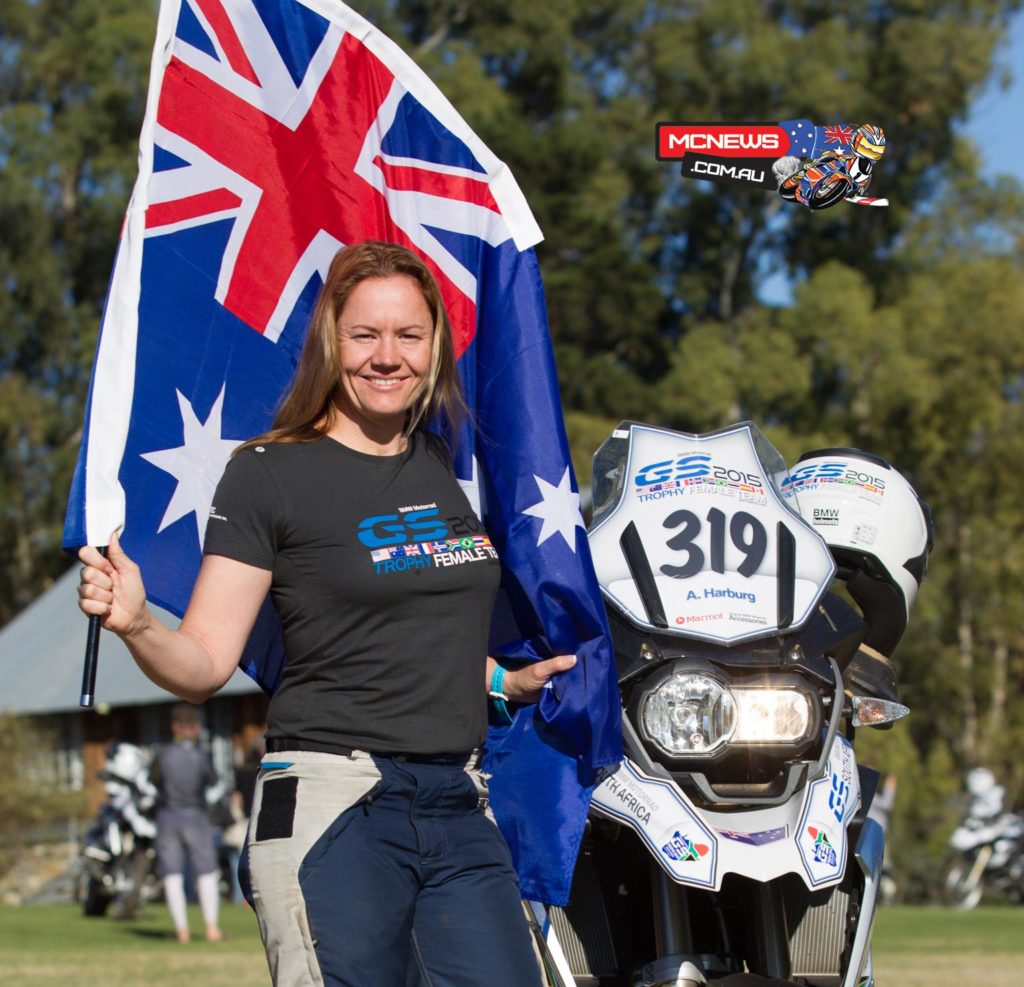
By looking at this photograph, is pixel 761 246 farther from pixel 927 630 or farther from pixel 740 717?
pixel 740 717

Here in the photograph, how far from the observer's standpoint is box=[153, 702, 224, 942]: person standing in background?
50.6 feet

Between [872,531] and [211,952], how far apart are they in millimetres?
9709

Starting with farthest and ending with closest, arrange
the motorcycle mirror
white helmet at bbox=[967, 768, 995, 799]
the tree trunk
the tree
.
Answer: the tree < the tree trunk < white helmet at bbox=[967, 768, 995, 799] < the motorcycle mirror

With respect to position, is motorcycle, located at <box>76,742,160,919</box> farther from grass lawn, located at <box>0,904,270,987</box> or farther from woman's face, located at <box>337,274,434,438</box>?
woman's face, located at <box>337,274,434,438</box>

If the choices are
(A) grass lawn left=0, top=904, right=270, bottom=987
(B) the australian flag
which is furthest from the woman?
(A) grass lawn left=0, top=904, right=270, bottom=987

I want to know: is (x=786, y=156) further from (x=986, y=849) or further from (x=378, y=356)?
(x=986, y=849)

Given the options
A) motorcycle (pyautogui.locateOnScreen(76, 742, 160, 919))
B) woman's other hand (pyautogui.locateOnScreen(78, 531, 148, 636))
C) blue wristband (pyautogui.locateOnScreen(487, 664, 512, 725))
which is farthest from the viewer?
motorcycle (pyautogui.locateOnScreen(76, 742, 160, 919))

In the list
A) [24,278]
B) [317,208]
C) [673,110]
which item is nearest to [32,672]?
[24,278]

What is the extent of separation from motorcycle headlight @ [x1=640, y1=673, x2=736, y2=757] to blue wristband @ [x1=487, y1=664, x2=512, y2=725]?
45cm

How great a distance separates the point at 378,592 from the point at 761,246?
40.4 meters

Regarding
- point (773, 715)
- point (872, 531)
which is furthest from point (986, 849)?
point (773, 715)

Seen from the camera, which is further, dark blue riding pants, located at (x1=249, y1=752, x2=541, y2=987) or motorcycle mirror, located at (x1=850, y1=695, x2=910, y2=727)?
motorcycle mirror, located at (x1=850, y1=695, x2=910, y2=727)

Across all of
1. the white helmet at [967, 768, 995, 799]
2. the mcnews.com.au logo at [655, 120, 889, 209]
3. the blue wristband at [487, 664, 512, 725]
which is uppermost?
the mcnews.com.au logo at [655, 120, 889, 209]

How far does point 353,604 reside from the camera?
3.61 meters
